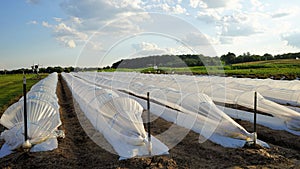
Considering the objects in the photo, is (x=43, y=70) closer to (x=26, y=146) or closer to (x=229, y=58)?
(x=229, y=58)

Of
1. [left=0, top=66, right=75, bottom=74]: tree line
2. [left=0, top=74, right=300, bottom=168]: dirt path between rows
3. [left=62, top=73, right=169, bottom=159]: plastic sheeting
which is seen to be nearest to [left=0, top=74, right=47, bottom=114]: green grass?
[left=0, top=74, right=300, bottom=168]: dirt path between rows

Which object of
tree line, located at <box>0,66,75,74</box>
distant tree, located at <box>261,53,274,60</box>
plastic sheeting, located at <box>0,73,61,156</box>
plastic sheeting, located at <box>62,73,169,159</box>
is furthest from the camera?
tree line, located at <box>0,66,75,74</box>

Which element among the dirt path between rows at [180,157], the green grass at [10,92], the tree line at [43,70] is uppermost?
the tree line at [43,70]

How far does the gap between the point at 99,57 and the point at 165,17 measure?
1.85 meters

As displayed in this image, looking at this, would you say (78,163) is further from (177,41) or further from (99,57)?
(177,41)

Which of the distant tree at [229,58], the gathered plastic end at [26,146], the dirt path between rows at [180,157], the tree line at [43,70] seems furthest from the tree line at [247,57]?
the gathered plastic end at [26,146]

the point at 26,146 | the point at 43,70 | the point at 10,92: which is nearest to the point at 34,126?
the point at 26,146

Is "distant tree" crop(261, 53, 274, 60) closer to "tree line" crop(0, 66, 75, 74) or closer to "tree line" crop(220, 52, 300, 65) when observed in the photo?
"tree line" crop(220, 52, 300, 65)

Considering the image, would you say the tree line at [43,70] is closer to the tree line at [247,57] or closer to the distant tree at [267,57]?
the tree line at [247,57]

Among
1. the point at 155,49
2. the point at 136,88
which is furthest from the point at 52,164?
the point at 136,88

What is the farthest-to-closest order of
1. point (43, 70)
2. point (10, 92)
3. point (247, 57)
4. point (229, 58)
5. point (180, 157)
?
1. point (43, 70)
2. point (247, 57)
3. point (229, 58)
4. point (10, 92)
5. point (180, 157)

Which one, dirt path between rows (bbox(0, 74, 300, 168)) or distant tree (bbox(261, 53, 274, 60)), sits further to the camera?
distant tree (bbox(261, 53, 274, 60))

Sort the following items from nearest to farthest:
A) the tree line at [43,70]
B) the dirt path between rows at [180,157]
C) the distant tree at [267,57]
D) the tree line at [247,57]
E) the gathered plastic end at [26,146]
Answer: the dirt path between rows at [180,157]
the gathered plastic end at [26,146]
the tree line at [247,57]
the distant tree at [267,57]
the tree line at [43,70]

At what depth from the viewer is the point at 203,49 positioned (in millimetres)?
10273
